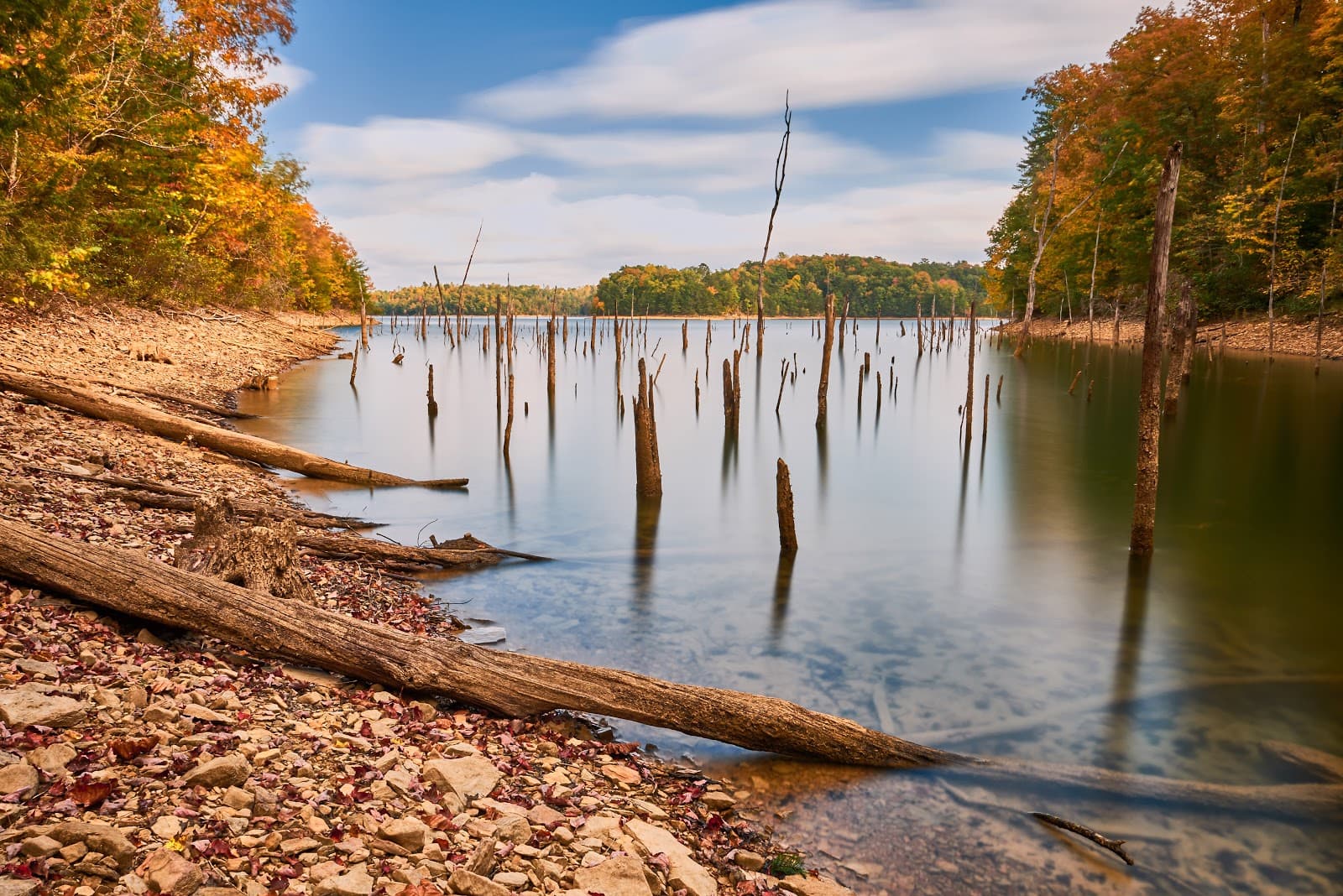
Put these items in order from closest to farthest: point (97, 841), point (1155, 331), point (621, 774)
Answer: point (97, 841)
point (621, 774)
point (1155, 331)

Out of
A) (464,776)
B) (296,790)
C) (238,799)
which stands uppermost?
(238,799)

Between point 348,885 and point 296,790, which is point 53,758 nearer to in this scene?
point 296,790

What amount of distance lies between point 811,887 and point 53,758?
12.9ft

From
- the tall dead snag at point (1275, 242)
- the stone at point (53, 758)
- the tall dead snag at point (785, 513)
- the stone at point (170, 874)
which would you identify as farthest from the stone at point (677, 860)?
the tall dead snag at point (1275, 242)

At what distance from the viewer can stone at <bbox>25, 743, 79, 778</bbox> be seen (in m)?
3.67

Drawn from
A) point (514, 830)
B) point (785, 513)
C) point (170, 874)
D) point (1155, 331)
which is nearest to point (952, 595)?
point (785, 513)

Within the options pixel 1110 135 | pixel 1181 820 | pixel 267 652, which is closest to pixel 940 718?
pixel 1181 820

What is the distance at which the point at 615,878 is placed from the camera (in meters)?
4.02

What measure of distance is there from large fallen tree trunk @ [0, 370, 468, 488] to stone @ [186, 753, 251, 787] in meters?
12.1

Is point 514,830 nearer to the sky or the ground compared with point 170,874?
nearer to the ground

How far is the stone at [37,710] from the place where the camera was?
13.2 ft

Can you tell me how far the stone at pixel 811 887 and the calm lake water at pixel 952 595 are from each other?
248 millimetres

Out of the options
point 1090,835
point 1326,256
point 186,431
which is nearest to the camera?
point 1090,835

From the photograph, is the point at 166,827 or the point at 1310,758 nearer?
the point at 166,827
